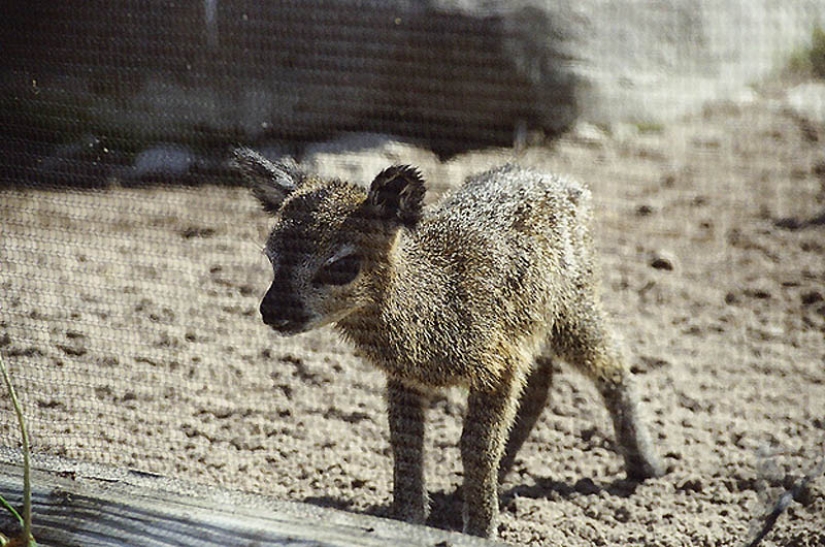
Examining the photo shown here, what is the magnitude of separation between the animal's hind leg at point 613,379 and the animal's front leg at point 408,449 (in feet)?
2.16

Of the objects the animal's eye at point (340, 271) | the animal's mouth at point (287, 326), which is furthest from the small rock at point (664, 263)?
the animal's mouth at point (287, 326)

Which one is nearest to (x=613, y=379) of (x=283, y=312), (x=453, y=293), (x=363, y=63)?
(x=453, y=293)

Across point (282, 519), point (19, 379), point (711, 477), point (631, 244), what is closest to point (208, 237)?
point (19, 379)

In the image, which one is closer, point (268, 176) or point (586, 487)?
point (268, 176)

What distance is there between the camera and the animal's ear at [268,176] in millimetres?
3254

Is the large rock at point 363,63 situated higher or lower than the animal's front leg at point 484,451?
higher

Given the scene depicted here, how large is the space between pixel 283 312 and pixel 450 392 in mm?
1620

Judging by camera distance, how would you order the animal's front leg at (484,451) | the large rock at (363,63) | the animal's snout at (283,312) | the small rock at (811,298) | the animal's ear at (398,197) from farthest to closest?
1. the large rock at (363,63)
2. the small rock at (811,298)
3. the animal's front leg at (484,451)
4. the animal's ear at (398,197)
5. the animal's snout at (283,312)

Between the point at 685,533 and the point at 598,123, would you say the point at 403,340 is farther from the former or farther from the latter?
the point at 598,123

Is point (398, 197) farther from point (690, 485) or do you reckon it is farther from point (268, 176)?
point (690, 485)

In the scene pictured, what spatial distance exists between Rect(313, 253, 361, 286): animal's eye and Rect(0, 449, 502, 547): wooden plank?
3.05 feet

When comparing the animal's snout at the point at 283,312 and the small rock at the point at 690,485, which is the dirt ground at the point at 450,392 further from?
the animal's snout at the point at 283,312

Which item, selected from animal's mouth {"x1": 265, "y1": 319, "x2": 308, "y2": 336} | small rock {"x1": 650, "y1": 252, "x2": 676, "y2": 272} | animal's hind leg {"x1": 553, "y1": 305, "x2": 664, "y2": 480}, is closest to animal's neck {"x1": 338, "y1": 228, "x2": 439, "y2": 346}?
animal's mouth {"x1": 265, "y1": 319, "x2": 308, "y2": 336}

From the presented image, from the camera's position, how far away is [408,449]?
3.47 metres
